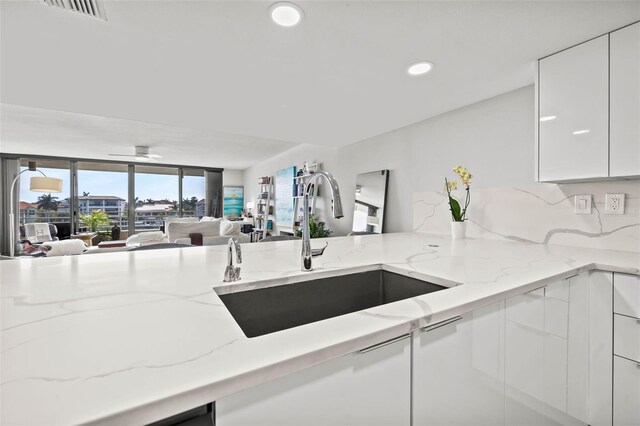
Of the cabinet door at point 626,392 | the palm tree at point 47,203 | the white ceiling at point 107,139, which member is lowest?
the cabinet door at point 626,392

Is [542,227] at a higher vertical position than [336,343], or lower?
higher

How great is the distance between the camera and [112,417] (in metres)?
0.34

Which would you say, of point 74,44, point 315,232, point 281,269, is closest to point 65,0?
point 74,44

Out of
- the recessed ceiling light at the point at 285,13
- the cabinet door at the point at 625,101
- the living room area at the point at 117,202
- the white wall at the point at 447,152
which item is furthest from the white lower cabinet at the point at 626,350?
the living room area at the point at 117,202

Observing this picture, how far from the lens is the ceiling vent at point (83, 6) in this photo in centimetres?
127

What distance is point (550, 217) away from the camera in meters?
1.88

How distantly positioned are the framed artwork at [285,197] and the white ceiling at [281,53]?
9.90 ft

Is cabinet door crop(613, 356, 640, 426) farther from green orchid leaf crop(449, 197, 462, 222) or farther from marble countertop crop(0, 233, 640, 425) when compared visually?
green orchid leaf crop(449, 197, 462, 222)

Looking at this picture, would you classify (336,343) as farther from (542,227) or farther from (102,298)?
(542,227)

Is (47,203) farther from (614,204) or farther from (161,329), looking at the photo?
(614,204)

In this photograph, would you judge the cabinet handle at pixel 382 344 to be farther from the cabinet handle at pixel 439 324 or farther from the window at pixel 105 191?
the window at pixel 105 191

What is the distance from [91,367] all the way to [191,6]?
4.94 ft

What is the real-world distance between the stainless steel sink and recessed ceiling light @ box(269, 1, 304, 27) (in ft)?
4.06

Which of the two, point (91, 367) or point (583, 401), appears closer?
point (91, 367)
